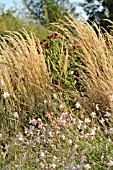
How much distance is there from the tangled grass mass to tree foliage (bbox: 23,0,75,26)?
48.6 ft

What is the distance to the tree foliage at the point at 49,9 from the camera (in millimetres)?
21359

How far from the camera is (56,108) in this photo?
5.31 metres

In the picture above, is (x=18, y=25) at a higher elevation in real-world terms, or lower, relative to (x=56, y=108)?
higher

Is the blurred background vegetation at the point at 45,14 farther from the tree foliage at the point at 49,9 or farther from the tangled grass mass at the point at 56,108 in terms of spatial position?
the tangled grass mass at the point at 56,108

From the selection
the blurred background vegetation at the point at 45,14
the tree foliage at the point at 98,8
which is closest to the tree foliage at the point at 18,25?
the blurred background vegetation at the point at 45,14

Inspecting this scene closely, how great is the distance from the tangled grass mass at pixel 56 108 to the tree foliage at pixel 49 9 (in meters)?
14.8

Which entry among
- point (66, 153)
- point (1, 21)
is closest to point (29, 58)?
point (66, 153)

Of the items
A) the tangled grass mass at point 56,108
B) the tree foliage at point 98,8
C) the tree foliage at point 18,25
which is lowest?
the tangled grass mass at point 56,108

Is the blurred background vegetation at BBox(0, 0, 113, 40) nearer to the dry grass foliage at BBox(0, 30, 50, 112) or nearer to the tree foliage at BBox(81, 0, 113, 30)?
the tree foliage at BBox(81, 0, 113, 30)

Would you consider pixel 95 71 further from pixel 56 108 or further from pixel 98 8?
pixel 98 8

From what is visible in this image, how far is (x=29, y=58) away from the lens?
19.2 feet

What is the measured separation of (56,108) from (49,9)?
1934 centimetres

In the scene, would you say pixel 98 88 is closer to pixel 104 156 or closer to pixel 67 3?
pixel 104 156

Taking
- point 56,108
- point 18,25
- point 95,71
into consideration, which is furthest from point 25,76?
point 18,25
